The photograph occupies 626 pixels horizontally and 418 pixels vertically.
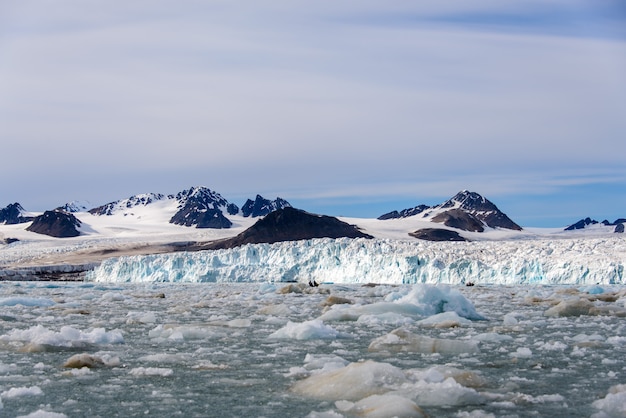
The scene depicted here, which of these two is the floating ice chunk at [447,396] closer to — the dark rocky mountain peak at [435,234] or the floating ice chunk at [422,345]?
the floating ice chunk at [422,345]

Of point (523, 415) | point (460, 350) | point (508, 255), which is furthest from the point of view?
point (508, 255)

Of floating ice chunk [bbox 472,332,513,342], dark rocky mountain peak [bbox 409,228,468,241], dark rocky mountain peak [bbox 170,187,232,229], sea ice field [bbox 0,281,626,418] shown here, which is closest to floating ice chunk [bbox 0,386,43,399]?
sea ice field [bbox 0,281,626,418]

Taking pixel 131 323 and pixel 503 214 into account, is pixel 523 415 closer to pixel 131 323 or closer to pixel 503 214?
Result: pixel 131 323

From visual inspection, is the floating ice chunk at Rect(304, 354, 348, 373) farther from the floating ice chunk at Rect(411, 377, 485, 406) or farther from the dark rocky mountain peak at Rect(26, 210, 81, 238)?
the dark rocky mountain peak at Rect(26, 210, 81, 238)

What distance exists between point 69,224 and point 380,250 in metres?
112

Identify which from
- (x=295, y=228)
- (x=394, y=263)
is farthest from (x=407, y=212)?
(x=394, y=263)

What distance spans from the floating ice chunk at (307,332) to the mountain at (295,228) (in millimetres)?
88724

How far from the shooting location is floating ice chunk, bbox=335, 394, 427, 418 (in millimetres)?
4828

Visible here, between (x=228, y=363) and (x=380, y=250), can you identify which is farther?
(x=380, y=250)

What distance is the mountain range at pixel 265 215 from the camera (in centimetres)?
10356

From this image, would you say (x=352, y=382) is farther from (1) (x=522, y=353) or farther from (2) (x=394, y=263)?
(2) (x=394, y=263)

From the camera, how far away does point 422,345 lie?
848 cm

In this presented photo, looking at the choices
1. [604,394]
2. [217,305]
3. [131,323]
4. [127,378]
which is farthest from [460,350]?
[217,305]

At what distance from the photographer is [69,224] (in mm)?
140250
